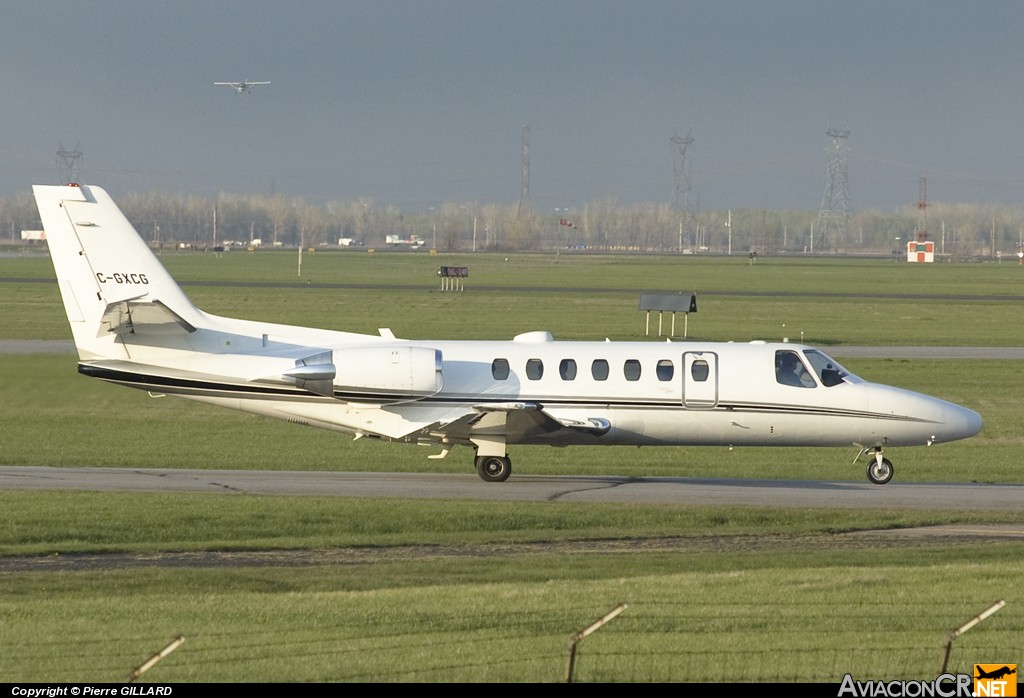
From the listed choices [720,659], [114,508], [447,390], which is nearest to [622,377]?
[447,390]

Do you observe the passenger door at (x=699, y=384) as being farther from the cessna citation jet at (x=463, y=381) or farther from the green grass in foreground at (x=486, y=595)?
the green grass in foreground at (x=486, y=595)

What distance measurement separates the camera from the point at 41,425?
34156 mm

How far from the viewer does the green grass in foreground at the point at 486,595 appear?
39.4 feet

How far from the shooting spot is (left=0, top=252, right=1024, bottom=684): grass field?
12.2 meters

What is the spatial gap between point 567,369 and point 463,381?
200cm

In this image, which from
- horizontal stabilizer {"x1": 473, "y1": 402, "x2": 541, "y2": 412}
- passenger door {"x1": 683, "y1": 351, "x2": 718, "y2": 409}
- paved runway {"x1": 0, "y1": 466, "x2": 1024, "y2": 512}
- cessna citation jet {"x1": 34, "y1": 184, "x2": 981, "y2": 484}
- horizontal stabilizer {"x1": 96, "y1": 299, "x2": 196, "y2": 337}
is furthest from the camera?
passenger door {"x1": 683, "y1": 351, "x2": 718, "y2": 409}

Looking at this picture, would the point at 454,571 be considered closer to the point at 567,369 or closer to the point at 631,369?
the point at 567,369

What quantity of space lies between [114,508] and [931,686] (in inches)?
594

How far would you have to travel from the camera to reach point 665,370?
26.0 meters

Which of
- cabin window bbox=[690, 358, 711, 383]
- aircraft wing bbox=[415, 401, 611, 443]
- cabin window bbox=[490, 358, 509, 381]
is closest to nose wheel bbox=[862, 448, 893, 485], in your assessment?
cabin window bbox=[690, 358, 711, 383]

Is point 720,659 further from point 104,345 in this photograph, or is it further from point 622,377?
point 104,345

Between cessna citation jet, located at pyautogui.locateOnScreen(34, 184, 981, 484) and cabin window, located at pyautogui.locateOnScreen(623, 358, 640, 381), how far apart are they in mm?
27

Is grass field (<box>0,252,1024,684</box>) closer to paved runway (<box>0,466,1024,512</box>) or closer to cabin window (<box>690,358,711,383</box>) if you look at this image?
paved runway (<box>0,466,1024,512</box>)

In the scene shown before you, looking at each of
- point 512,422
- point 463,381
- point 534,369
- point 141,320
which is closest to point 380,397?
point 463,381
